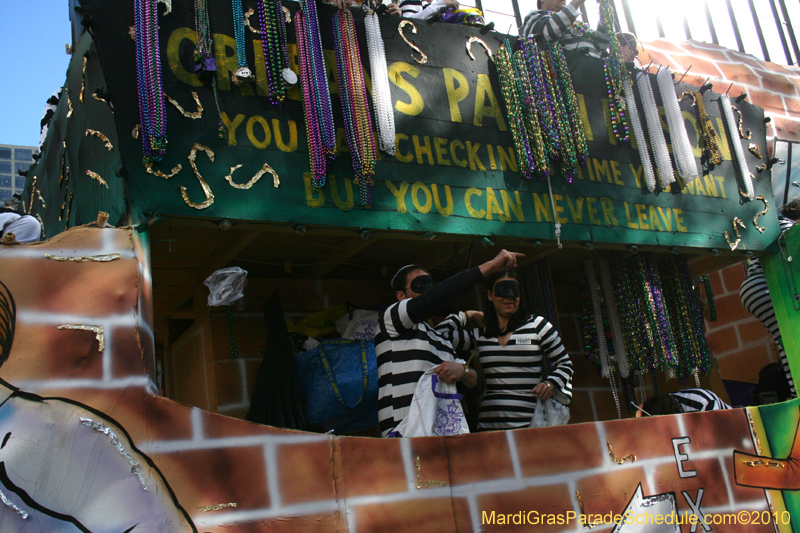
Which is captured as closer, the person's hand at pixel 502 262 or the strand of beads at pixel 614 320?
the person's hand at pixel 502 262

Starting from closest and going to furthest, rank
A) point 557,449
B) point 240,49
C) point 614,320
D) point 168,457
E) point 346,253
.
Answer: point 168,457 → point 557,449 → point 240,49 → point 346,253 → point 614,320

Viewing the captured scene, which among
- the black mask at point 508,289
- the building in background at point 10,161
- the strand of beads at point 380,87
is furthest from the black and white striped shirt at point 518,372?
the building in background at point 10,161

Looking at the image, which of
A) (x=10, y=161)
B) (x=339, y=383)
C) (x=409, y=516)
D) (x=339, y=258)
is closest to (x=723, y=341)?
(x=339, y=258)

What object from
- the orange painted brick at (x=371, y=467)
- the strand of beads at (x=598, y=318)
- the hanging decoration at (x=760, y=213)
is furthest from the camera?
the hanging decoration at (x=760, y=213)

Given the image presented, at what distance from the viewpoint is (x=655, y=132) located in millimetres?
5301

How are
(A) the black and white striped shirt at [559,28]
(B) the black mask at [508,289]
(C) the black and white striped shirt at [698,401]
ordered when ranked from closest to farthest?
(B) the black mask at [508,289]
(C) the black and white striped shirt at [698,401]
(A) the black and white striped shirt at [559,28]

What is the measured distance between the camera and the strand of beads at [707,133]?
5664 millimetres

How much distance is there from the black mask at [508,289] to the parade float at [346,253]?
0.31 m

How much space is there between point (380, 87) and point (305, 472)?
2.31 meters

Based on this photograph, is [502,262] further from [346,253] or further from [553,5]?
[553,5]

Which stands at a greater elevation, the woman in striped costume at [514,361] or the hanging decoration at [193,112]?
A: the hanging decoration at [193,112]

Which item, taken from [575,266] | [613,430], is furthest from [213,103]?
[575,266]

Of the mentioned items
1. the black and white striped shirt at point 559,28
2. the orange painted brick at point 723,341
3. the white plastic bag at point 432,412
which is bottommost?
the white plastic bag at point 432,412

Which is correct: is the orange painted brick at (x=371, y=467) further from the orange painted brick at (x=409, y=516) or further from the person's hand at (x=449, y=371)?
the person's hand at (x=449, y=371)
